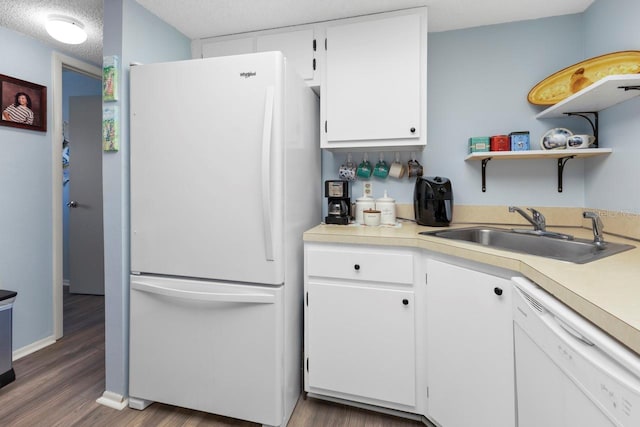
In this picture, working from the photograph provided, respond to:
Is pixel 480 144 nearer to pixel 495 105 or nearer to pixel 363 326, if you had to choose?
pixel 495 105

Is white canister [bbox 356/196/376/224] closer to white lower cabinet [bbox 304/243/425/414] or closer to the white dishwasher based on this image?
white lower cabinet [bbox 304/243/425/414]

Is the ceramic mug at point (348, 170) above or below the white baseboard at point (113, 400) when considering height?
above

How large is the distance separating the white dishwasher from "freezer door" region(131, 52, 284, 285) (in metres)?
0.94

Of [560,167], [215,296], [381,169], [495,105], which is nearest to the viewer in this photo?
[215,296]

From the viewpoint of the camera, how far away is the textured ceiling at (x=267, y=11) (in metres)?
1.68

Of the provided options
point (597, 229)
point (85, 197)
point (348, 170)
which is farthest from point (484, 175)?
point (85, 197)

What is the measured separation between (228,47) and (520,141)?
6.06ft

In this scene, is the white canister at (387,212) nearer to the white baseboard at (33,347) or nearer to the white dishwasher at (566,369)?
the white dishwasher at (566,369)

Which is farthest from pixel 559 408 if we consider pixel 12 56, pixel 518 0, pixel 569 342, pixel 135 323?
pixel 12 56

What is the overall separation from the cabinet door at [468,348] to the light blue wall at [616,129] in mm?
868

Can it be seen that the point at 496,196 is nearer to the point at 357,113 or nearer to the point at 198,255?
the point at 357,113

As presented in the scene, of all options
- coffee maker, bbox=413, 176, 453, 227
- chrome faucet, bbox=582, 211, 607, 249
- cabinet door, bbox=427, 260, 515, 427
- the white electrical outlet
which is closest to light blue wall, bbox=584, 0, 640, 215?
chrome faucet, bbox=582, 211, 607, 249

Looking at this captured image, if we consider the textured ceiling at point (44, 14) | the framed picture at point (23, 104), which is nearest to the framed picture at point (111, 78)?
the textured ceiling at point (44, 14)

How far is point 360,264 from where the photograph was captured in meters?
1.50
